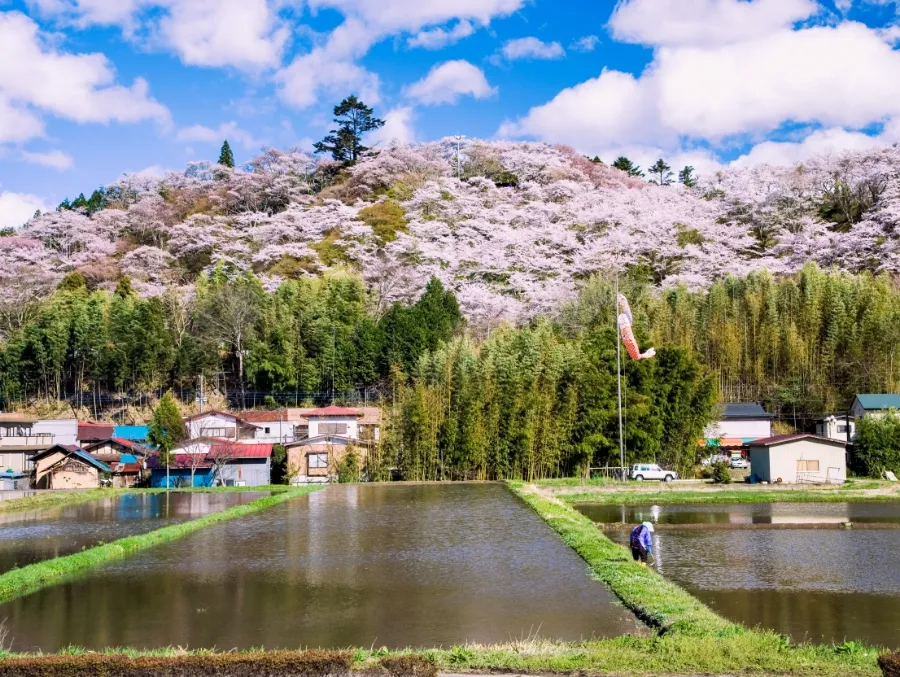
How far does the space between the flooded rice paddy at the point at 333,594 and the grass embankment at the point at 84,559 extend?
394 millimetres

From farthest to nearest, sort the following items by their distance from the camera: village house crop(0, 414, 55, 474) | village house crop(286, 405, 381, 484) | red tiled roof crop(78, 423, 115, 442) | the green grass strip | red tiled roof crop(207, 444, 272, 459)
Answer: red tiled roof crop(78, 423, 115, 442) < village house crop(0, 414, 55, 474) < village house crop(286, 405, 381, 484) < red tiled roof crop(207, 444, 272, 459) < the green grass strip

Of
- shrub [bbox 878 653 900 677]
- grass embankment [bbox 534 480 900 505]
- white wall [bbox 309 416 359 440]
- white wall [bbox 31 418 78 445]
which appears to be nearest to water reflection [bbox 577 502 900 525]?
grass embankment [bbox 534 480 900 505]

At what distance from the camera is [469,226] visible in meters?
64.4

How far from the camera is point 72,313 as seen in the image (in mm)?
47125

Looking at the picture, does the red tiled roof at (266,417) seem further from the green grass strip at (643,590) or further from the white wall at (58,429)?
the green grass strip at (643,590)

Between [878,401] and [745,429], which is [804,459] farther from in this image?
[745,429]

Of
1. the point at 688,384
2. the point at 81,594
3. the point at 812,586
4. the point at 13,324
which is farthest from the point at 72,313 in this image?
the point at 812,586

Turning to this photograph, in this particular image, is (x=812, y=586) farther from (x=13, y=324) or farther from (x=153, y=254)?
(x=153, y=254)

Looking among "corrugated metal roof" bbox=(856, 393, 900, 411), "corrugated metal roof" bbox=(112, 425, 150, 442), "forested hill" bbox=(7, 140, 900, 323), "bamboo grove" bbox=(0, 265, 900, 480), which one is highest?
"forested hill" bbox=(7, 140, 900, 323)

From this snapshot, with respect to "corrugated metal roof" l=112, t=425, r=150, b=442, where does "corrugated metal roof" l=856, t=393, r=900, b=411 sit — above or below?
above

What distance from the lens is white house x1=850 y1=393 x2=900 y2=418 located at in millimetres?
33250

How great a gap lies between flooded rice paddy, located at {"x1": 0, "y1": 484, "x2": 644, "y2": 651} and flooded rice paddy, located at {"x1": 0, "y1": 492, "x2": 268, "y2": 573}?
6.78 ft

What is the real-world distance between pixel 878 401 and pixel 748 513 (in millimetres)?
15359

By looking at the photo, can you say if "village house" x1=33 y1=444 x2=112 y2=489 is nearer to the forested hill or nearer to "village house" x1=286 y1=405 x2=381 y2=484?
"village house" x1=286 y1=405 x2=381 y2=484
